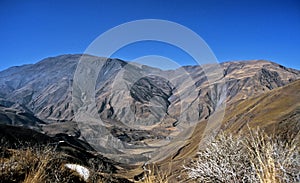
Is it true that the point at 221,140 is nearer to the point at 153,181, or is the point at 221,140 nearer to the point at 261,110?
the point at 153,181

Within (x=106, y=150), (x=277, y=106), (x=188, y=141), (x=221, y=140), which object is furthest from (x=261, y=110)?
(x=221, y=140)

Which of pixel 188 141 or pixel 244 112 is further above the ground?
pixel 244 112

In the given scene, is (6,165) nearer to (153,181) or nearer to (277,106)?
(153,181)

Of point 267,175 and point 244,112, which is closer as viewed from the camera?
point 267,175

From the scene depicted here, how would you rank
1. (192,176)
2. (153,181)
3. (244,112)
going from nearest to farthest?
(153,181) → (192,176) → (244,112)

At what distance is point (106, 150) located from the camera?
552 ft

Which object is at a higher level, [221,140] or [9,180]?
[221,140]

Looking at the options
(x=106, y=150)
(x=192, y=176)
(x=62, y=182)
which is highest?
(x=192, y=176)

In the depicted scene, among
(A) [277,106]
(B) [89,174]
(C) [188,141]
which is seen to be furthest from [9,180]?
(C) [188,141]

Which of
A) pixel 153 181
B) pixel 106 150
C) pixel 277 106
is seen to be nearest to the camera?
pixel 153 181

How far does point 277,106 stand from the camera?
4181 inches

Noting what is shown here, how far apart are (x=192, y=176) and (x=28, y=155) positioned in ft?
13.4

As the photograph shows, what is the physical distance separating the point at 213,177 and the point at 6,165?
4482 mm

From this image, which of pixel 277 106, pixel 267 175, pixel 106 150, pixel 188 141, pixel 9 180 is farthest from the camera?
pixel 106 150
